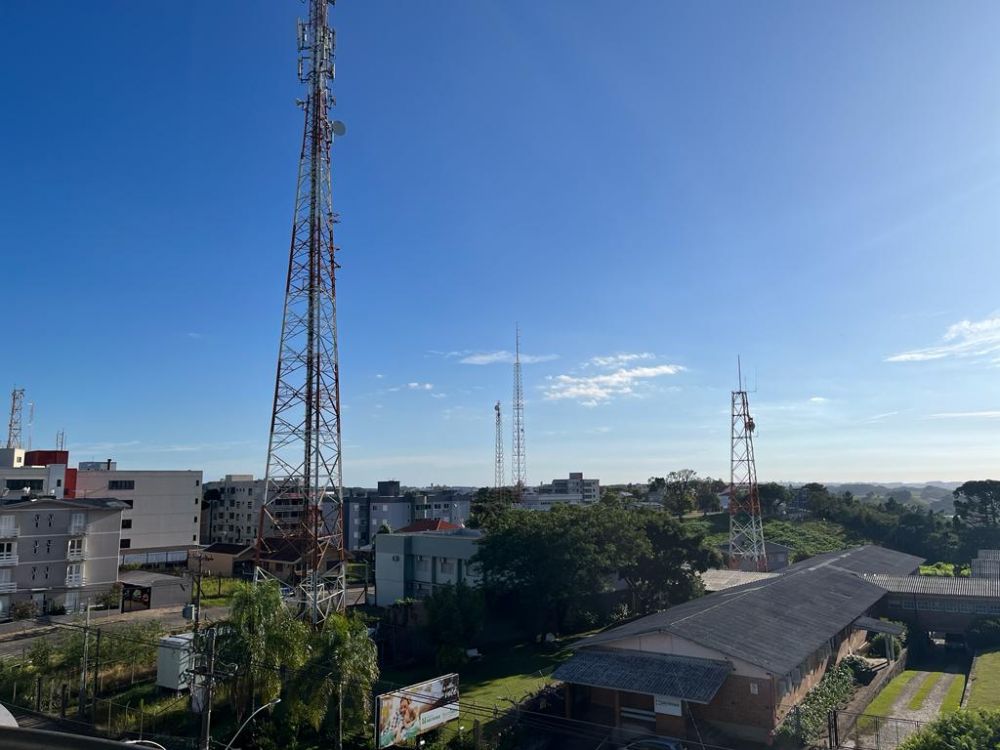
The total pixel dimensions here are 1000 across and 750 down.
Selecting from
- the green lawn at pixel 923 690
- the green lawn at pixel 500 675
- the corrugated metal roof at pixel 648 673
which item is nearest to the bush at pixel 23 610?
the green lawn at pixel 500 675

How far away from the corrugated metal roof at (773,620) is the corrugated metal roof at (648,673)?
603 millimetres

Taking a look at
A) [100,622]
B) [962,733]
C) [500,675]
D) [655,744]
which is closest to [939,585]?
[500,675]

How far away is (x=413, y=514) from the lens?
3450 inches

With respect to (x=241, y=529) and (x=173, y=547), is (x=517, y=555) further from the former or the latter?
(x=241, y=529)

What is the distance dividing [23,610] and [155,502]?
21.9m

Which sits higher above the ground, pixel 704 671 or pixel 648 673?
pixel 704 671

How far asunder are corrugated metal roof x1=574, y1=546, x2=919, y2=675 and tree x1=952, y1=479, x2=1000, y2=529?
150ft

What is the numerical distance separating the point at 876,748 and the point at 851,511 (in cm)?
7311

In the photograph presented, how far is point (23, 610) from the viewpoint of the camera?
135ft

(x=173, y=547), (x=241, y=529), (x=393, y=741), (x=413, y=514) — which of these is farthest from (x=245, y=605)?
(x=413, y=514)

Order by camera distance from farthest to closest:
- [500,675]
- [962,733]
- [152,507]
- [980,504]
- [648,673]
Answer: [980,504] → [152,507] → [500,675] → [648,673] → [962,733]

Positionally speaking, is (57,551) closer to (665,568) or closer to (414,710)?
(414,710)

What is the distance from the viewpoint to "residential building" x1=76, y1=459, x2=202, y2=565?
6009 cm

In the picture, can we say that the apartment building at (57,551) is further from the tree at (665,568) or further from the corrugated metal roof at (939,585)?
the corrugated metal roof at (939,585)
